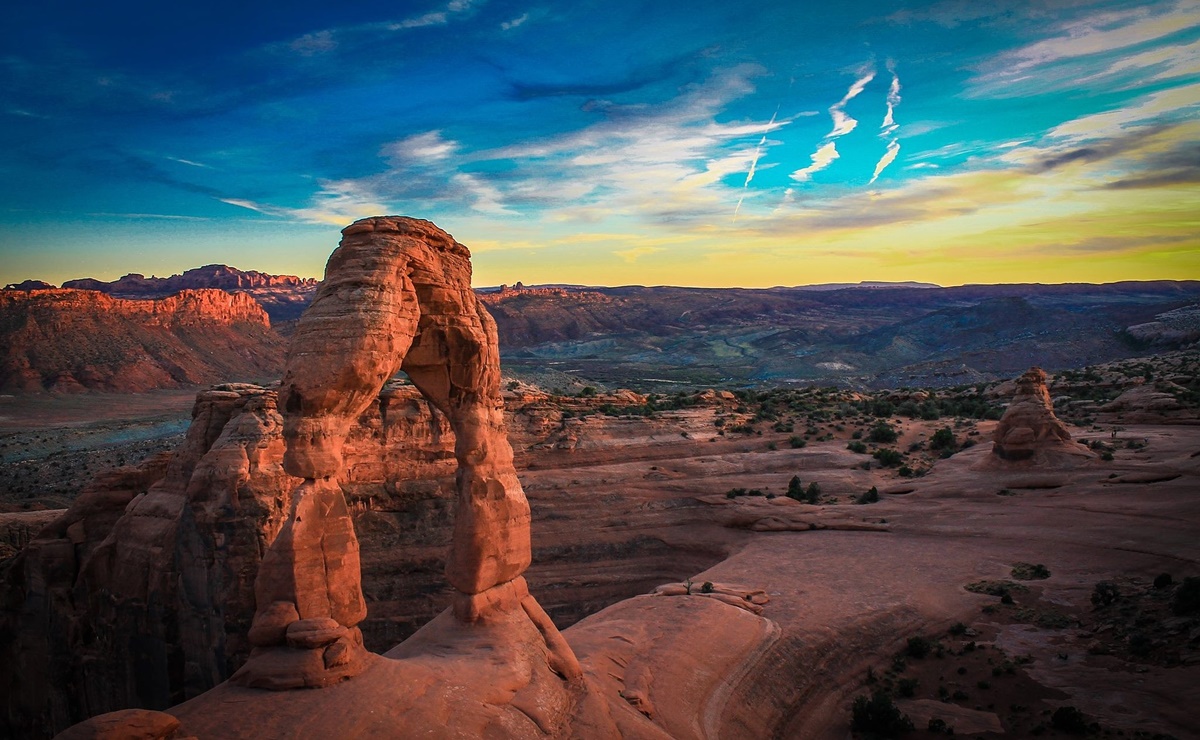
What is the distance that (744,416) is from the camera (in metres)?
31.6

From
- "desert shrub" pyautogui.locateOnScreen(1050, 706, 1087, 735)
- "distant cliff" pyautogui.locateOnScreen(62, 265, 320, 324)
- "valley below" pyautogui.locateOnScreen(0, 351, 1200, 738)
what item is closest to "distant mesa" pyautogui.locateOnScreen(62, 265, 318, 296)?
"distant cliff" pyautogui.locateOnScreen(62, 265, 320, 324)

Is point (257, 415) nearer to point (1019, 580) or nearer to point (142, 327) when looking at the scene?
point (1019, 580)

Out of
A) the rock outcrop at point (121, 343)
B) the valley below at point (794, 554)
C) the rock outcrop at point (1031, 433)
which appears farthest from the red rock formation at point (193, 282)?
the rock outcrop at point (1031, 433)

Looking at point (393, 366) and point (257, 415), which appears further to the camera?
point (257, 415)

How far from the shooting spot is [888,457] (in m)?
27.1

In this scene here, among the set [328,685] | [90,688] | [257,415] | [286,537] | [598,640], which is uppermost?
[257,415]

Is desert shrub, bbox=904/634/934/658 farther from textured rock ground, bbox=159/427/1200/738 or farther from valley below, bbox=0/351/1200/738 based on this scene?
textured rock ground, bbox=159/427/1200/738

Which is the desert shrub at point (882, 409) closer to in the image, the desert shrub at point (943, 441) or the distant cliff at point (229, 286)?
the desert shrub at point (943, 441)

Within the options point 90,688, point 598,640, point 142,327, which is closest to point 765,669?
point 598,640

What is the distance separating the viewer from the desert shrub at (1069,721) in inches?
427

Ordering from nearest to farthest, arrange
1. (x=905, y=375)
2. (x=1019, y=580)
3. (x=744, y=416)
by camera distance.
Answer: (x=1019, y=580), (x=744, y=416), (x=905, y=375)

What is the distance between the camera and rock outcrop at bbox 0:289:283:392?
75500 millimetres

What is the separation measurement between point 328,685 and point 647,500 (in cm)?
1669

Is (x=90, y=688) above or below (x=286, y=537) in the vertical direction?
below
